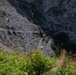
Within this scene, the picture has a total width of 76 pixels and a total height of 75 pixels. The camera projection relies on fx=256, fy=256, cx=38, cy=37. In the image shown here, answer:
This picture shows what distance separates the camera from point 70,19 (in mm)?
56188

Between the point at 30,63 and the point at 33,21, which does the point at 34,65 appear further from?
the point at 33,21

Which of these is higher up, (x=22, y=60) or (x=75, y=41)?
(x=22, y=60)

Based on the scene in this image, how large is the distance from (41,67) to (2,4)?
37.1 m

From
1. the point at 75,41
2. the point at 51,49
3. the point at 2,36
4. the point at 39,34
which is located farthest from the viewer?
the point at 75,41

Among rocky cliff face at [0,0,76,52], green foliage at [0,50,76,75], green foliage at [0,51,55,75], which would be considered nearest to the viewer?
green foliage at [0,50,76,75]

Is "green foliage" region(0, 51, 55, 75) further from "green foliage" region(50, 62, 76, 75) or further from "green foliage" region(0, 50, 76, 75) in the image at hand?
"green foliage" region(50, 62, 76, 75)

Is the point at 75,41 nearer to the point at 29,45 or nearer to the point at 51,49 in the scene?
the point at 51,49

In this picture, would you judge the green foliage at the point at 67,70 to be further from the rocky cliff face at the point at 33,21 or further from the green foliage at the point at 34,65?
the rocky cliff face at the point at 33,21

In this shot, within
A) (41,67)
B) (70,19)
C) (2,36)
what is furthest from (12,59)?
(70,19)

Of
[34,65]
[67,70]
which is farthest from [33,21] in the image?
[67,70]

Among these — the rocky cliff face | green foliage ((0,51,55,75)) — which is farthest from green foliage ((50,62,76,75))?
the rocky cliff face

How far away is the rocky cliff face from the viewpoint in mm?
42562

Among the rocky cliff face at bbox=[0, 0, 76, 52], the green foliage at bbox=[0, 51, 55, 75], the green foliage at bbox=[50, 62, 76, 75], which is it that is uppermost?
the green foliage at bbox=[50, 62, 76, 75]

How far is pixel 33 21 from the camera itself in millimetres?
50094
